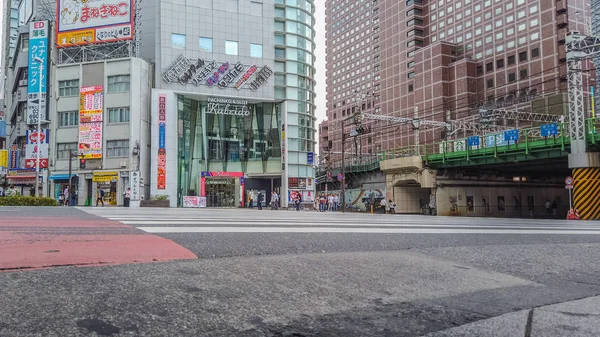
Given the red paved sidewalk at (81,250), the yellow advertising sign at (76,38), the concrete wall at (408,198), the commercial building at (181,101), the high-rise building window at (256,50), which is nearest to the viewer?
the red paved sidewalk at (81,250)

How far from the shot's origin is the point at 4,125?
72.5 m

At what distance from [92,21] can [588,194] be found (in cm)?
4352

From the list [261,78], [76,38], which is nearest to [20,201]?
[76,38]

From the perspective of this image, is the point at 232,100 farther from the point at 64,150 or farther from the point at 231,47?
the point at 64,150

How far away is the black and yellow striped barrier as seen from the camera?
84.9ft

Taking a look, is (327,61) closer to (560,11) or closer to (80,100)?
(560,11)

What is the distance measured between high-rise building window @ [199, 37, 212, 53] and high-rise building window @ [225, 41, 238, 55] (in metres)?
1.72

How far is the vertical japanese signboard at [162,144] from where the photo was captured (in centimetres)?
4349

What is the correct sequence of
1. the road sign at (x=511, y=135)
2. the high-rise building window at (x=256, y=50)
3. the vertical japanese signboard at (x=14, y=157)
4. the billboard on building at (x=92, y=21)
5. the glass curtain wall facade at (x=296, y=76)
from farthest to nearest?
the vertical japanese signboard at (x=14, y=157), the glass curtain wall facade at (x=296, y=76), the high-rise building window at (x=256, y=50), the billboard on building at (x=92, y=21), the road sign at (x=511, y=135)

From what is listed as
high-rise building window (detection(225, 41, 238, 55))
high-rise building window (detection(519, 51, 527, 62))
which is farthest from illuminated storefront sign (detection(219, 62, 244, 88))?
high-rise building window (detection(519, 51, 527, 62))

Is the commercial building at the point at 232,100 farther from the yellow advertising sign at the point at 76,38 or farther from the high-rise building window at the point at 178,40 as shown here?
the yellow advertising sign at the point at 76,38

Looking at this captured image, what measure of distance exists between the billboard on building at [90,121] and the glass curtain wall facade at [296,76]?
17271 millimetres

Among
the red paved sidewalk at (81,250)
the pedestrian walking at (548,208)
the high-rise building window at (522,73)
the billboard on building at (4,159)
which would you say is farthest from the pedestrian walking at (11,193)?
the high-rise building window at (522,73)

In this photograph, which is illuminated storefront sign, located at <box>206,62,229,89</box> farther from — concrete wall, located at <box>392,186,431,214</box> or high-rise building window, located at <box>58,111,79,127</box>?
concrete wall, located at <box>392,186,431,214</box>
